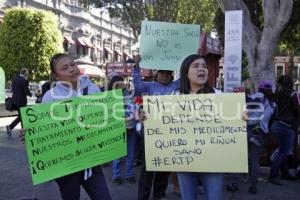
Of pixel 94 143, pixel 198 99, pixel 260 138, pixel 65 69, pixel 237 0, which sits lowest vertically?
pixel 260 138

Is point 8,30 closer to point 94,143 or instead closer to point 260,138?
point 260,138

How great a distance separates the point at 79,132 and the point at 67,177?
37 centimetres

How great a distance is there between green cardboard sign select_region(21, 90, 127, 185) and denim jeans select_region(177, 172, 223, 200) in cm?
56

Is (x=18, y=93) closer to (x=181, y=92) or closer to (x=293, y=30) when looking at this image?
(x=181, y=92)

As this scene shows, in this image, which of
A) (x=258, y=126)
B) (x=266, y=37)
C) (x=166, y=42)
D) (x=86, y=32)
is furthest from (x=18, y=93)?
(x=86, y=32)

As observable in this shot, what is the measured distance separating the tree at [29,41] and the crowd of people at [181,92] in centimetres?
2361

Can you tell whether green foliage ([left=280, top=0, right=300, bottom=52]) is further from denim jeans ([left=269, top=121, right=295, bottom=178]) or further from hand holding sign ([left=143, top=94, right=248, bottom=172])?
hand holding sign ([left=143, top=94, right=248, bottom=172])

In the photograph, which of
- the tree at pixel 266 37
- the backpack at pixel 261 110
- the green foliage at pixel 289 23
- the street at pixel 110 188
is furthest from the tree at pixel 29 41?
Result: the backpack at pixel 261 110

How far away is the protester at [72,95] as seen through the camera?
13.0 feet

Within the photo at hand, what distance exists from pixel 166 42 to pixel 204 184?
3034 mm

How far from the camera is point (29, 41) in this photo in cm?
3061

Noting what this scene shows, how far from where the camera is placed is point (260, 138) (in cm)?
743

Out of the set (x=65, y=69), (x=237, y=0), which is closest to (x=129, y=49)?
(x=237, y=0)

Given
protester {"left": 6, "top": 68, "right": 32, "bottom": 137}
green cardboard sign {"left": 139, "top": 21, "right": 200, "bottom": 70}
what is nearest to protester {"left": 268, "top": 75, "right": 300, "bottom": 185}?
green cardboard sign {"left": 139, "top": 21, "right": 200, "bottom": 70}
